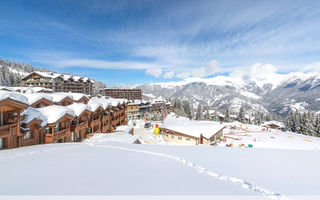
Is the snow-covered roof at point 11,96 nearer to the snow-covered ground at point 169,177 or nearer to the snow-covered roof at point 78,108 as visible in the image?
the snow-covered ground at point 169,177

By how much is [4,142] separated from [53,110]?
5155mm

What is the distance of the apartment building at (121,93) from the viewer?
4072 inches

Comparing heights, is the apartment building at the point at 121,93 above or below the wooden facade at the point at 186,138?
above

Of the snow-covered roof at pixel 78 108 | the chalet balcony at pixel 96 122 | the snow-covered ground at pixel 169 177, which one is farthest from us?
the chalet balcony at pixel 96 122

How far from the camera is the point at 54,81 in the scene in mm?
61938

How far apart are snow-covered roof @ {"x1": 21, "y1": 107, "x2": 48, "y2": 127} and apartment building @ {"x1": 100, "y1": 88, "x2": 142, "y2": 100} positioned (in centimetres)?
9142

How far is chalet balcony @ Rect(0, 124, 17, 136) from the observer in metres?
10.6

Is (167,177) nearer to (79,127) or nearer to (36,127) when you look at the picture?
(36,127)

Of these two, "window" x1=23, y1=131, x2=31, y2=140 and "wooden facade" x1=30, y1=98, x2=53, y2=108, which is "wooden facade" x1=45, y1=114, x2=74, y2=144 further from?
"wooden facade" x1=30, y1=98, x2=53, y2=108

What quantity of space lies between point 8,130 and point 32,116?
249 cm

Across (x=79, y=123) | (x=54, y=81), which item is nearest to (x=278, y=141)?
(x=79, y=123)

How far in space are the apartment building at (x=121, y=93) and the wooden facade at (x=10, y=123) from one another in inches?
3702

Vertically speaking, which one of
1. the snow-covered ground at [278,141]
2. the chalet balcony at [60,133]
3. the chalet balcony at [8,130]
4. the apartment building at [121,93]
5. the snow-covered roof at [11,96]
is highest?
the apartment building at [121,93]

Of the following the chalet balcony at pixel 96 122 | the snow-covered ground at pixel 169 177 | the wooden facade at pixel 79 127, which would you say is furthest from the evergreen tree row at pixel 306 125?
the wooden facade at pixel 79 127
